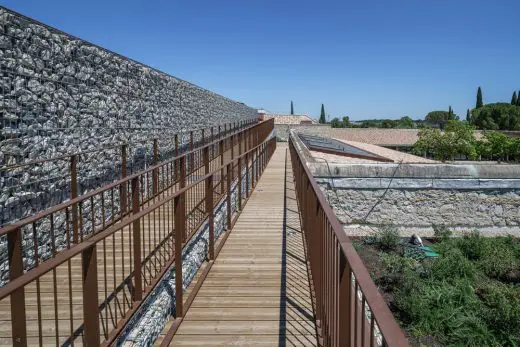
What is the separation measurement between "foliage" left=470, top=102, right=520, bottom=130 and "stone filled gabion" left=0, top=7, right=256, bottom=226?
279 feet

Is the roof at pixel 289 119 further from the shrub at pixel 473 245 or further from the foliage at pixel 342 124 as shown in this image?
the shrub at pixel 473 245

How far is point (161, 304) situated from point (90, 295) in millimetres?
1812

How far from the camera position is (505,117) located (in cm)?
8394

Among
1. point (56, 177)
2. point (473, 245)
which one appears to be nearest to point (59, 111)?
point (56, 177)

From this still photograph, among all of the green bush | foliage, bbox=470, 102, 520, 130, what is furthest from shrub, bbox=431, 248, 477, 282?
foliage, bbox=470, 102, 520, 130

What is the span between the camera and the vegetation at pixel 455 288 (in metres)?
9.16

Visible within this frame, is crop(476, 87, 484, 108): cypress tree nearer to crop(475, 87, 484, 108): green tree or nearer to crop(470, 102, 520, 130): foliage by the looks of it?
crop(475, 87, 484, 108): green tree

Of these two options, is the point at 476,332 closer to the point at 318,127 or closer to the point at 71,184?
the point at 71,184

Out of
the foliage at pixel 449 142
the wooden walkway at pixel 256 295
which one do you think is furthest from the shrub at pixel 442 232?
the foliage at pixel 449 142

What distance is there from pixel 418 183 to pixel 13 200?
478 inches

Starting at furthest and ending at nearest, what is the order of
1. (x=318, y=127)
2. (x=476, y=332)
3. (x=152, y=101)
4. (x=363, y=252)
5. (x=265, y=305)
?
1. (x=318, y=127)
2. (x=363, y=252)
3. (x=152, y=101)
4. (x=476, y=332)
5. (x=265, y=305)

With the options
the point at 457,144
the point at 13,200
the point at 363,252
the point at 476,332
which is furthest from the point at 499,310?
the point at 457,144

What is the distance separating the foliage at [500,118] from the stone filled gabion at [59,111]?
85.0 m

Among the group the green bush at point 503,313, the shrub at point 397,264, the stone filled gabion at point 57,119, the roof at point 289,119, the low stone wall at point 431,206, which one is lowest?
the green bush at point 503,313
